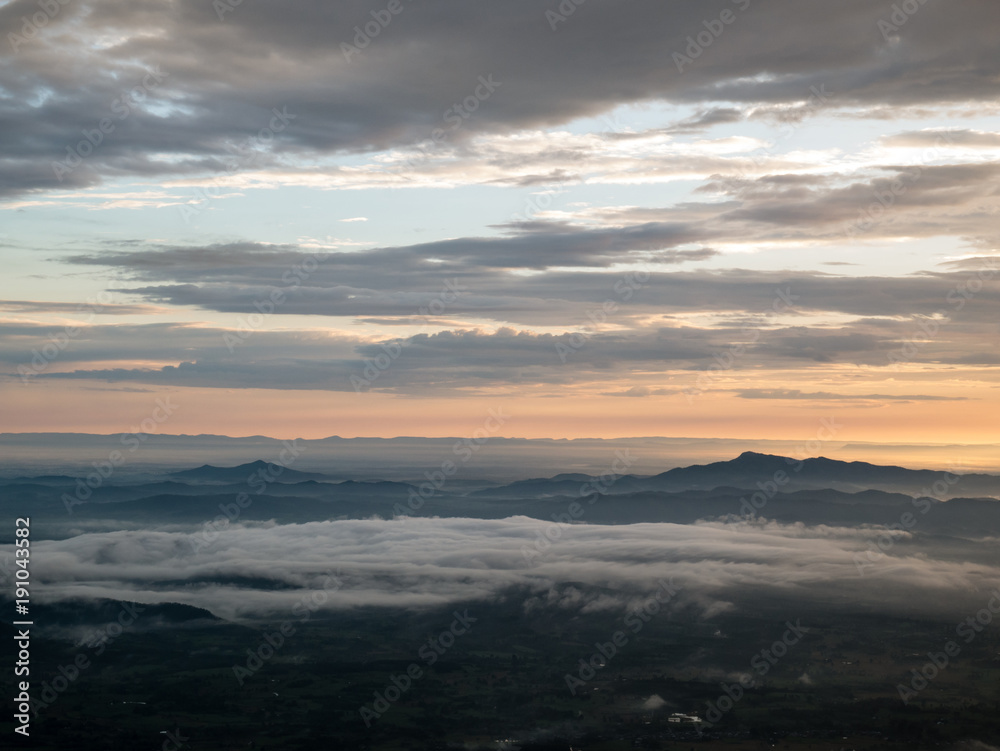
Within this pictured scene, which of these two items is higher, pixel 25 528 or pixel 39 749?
pixel 25 528

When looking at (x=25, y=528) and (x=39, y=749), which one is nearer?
(x=25, y=528)
